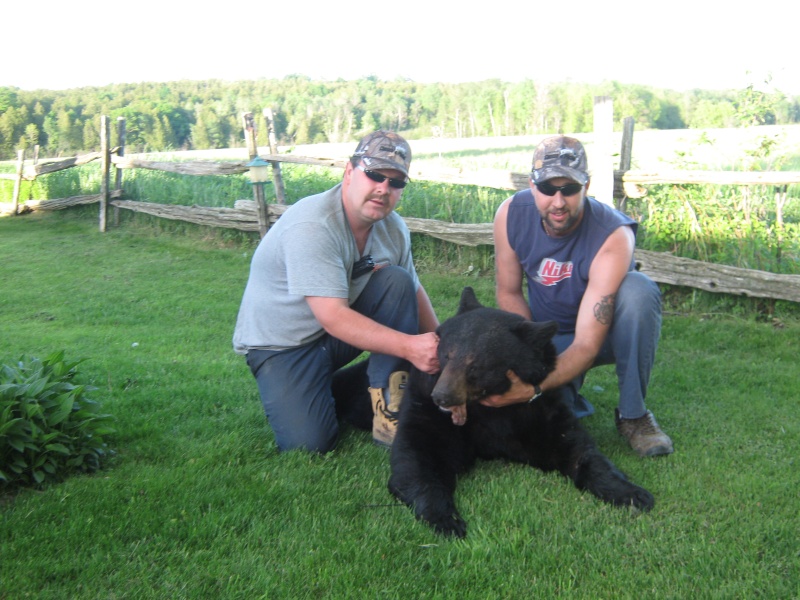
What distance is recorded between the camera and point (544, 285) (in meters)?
3.98

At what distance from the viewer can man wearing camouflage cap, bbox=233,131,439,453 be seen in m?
3.44

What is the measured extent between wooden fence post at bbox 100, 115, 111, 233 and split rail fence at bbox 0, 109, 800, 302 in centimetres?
2

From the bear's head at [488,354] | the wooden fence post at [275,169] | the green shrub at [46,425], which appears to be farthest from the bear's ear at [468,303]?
the wooden fence post at [275,169]

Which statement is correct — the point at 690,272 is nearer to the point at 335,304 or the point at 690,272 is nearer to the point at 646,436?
the point at 646,436

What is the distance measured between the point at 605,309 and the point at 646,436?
0.66m

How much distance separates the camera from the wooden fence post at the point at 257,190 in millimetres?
10231

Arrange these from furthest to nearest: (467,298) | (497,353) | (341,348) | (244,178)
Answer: (244,178) < (341,348) < (467,298) < (497,353)

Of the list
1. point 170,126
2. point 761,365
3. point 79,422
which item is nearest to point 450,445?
point 79,422

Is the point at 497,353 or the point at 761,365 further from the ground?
the point at 497,353

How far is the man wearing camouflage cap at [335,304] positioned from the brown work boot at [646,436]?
1153 mm

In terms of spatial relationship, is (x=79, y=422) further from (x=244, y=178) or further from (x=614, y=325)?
(x=244, y=178)

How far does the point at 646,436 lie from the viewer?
3.63 metres

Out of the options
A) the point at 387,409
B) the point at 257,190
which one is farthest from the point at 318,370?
the point at 257,190

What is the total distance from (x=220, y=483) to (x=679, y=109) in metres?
29.3
